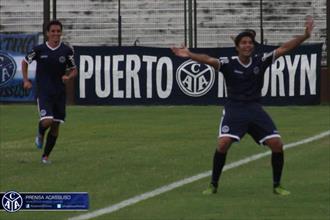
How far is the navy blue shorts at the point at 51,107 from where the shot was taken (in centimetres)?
1484

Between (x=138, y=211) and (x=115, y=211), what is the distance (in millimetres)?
226

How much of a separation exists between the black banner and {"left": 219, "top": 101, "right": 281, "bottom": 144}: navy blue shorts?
1772 cm

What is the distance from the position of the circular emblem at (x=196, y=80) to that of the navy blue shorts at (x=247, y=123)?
17885mm

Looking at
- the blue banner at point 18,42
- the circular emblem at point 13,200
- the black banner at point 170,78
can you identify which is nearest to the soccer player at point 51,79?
the circular emblem at point 13,200

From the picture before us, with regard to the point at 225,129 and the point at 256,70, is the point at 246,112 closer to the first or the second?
the point at 225,129

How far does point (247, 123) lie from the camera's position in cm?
1143

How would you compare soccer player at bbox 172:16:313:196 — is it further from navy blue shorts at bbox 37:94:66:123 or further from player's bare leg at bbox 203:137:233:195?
navy blue shorts at bbox 37:94:66:123

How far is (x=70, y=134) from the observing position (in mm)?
20172

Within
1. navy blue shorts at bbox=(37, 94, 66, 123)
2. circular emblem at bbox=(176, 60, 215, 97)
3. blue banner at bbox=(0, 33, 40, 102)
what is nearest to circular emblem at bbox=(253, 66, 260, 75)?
navy blue shorts at bbox=(37, 94, 66, 123)

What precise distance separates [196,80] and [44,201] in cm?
2340

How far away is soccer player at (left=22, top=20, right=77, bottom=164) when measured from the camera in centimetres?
1483

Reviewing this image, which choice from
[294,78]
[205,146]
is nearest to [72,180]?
[205,146]

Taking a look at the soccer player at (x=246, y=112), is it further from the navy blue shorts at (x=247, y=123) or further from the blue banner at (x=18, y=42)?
the blue banner at (x=18, y=42)

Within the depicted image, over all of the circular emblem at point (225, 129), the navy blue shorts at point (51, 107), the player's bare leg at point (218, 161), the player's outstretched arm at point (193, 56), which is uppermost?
the player's outstretched arm at point (193, 56)
